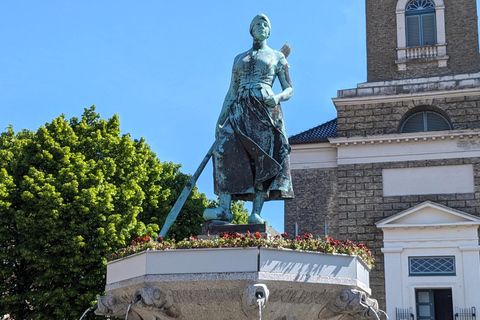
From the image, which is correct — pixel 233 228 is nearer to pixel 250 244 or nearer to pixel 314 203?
pixel 250 244

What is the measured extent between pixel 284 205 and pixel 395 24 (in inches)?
383

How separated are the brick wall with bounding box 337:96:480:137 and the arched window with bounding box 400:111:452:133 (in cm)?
35

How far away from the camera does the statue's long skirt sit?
41.4ft

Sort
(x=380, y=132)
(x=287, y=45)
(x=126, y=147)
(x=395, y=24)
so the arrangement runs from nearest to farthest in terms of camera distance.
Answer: (x=287, y=45), (x=126, y=147), (x=380, y=132), (x=395, y=24)

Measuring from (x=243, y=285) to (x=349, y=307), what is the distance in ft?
5.44

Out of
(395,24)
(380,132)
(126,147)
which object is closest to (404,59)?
(395,24)

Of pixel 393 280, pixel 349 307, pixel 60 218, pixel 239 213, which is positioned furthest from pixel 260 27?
pixel 239 213

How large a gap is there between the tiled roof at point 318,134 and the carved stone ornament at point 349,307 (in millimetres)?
22281

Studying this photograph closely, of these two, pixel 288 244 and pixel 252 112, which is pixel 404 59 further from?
pixel 288 244

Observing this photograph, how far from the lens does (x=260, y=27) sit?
13328 mm

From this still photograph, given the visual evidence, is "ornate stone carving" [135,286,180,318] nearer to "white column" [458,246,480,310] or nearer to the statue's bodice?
the statue's bodice

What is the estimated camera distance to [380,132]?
106ft

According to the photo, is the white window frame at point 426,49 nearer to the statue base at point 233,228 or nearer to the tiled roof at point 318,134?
Result: the tiled roof at point 318,134

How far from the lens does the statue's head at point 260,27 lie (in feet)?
43.7
